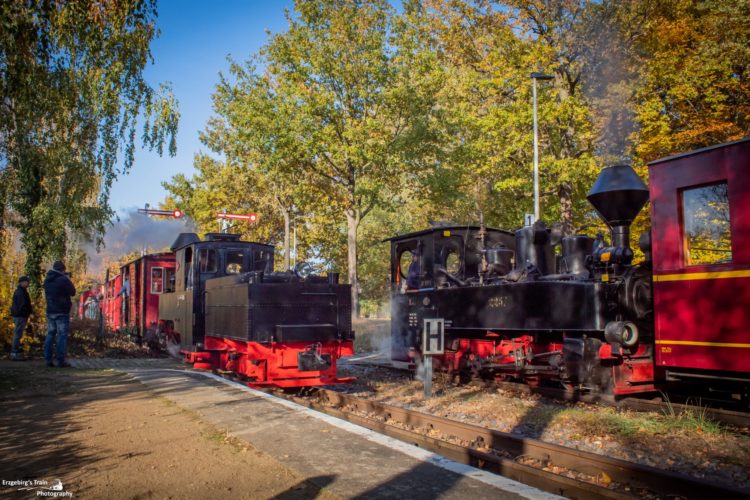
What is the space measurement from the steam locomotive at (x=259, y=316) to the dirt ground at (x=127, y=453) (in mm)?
1841

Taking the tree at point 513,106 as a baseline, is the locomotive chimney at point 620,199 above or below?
below

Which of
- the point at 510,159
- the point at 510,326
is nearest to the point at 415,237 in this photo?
the point at 510,326

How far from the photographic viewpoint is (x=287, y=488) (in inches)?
164

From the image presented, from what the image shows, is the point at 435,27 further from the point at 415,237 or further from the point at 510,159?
the point at 415,237

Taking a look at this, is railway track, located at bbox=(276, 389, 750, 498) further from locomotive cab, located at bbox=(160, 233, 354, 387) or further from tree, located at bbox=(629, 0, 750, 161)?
tree, located at bbox=(629, 0, 750, 161)

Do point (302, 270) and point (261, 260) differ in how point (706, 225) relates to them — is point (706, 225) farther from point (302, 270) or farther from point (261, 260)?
point (261, 260)

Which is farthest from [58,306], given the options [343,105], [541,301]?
[343,105]

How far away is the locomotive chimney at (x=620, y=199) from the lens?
7.86m

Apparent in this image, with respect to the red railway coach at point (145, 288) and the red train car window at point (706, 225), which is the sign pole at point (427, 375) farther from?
the red railway coach at point (145, 288)

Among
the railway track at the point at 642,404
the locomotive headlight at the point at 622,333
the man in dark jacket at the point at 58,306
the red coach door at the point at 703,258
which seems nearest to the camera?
the red coach door at the point at 703,258

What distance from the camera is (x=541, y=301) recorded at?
8375 millimetres

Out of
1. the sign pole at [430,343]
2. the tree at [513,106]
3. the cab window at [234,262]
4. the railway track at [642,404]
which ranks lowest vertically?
the railway track at [642,404]

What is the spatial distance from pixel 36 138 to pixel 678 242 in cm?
1161

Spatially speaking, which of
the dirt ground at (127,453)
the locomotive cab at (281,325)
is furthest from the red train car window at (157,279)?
the dirt ground at (127,453)
